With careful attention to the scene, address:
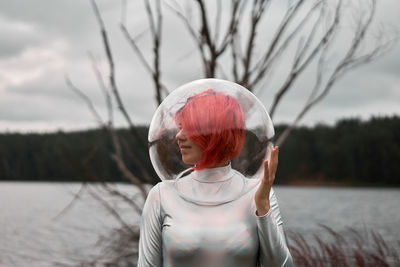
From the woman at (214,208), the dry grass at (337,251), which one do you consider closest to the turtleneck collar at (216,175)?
the woman at (214,208)

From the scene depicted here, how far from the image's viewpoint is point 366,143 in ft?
211

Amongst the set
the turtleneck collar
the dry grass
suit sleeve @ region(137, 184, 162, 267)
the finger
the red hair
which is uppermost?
the red hair

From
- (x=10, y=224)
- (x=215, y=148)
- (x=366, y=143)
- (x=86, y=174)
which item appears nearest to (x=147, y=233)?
(x=215, y=148)

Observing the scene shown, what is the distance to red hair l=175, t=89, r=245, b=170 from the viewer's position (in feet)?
6.64

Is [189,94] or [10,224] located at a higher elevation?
[189,94]

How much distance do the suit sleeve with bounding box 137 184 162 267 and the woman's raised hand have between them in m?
0.44

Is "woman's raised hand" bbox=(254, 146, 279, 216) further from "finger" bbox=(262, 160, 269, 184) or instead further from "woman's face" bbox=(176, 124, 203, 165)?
"woman's face" bbox=(176, 124, 203, 165)

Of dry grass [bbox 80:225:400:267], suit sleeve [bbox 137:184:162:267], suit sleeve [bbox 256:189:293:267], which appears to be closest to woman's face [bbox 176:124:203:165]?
suit sleeve [bbox 137:184:162:267]

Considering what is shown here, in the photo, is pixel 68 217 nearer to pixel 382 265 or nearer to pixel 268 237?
pixel 382 265

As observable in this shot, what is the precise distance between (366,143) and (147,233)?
65.6 m

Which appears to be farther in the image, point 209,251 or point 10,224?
point 10,224

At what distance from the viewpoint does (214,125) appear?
6.63ft

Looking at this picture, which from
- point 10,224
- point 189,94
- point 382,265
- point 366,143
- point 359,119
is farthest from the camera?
point 359,119

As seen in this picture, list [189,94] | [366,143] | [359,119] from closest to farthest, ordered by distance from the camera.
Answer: [189,94] < [366,143] < [359,119]
